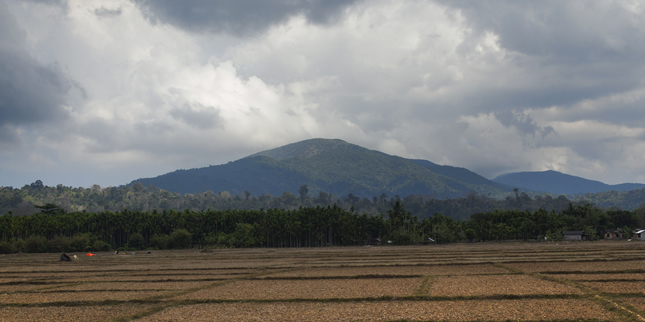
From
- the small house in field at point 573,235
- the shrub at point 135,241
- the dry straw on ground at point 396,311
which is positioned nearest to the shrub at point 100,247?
the shrub at point 135,241

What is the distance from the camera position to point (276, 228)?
132 metres

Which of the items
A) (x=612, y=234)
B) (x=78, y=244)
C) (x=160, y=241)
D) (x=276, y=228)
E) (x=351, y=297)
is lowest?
(x=612, y=234)

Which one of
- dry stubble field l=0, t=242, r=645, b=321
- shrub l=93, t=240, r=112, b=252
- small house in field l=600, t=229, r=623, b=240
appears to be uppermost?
dry stubble field l=0, t=242, r=645, b=321

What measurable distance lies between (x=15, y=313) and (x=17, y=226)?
115271mm

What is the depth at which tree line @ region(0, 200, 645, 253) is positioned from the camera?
12675 cm

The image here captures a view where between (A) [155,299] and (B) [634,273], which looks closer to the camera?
(A) [155,299]

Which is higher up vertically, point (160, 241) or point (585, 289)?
point (585, 289)

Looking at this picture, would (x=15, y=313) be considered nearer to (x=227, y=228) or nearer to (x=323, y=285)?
(x=323, y=285)

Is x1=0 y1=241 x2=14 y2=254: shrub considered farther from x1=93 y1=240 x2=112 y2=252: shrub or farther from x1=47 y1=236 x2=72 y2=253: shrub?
x1=93 y1=240 x2=112 y2=252: shrub

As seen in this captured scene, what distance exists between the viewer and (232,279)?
39.8m

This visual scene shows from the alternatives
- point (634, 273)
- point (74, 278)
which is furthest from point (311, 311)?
point (74, 278)

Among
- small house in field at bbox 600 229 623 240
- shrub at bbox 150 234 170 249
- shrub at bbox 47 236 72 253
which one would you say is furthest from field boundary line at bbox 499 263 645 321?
small house in field at bbox 600 229 623 240

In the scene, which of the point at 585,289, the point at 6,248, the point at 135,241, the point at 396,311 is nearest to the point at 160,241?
the point at 135,241

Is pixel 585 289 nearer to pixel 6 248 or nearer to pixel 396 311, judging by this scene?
pixel 396 311
